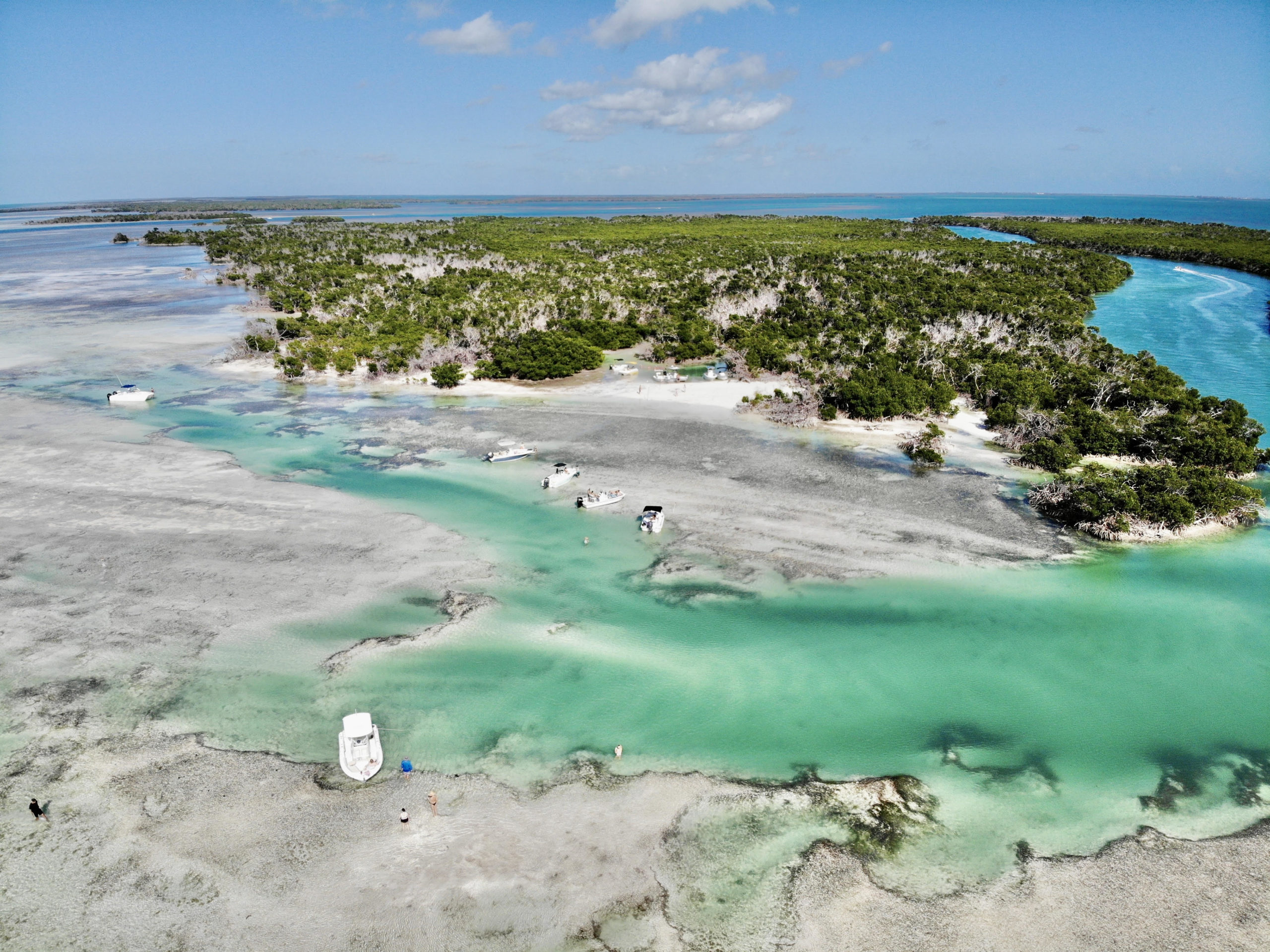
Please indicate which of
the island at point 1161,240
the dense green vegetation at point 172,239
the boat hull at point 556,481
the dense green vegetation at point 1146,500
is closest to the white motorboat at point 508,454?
the boat hull at point 556,481

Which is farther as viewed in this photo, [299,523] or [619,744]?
[299,523]

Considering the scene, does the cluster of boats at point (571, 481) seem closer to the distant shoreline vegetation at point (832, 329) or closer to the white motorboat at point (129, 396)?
the distant shoreline vegetation at point (832, 329)

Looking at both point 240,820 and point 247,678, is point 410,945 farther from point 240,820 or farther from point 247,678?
point 247,678

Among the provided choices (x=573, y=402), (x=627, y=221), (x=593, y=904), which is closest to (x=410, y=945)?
(x=593, y=904)

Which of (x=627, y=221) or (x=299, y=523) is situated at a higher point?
(x=627, y=221)

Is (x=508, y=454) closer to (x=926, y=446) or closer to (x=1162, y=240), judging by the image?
(x=926, y=446)

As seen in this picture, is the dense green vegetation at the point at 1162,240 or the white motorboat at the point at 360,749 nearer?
the white motorboat at the point at 360,749

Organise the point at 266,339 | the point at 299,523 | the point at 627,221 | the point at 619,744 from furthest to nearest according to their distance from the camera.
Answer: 1. the point at 627,221
2. the point at 266,339
3. the point at 299,523
4. the point at 619,744
